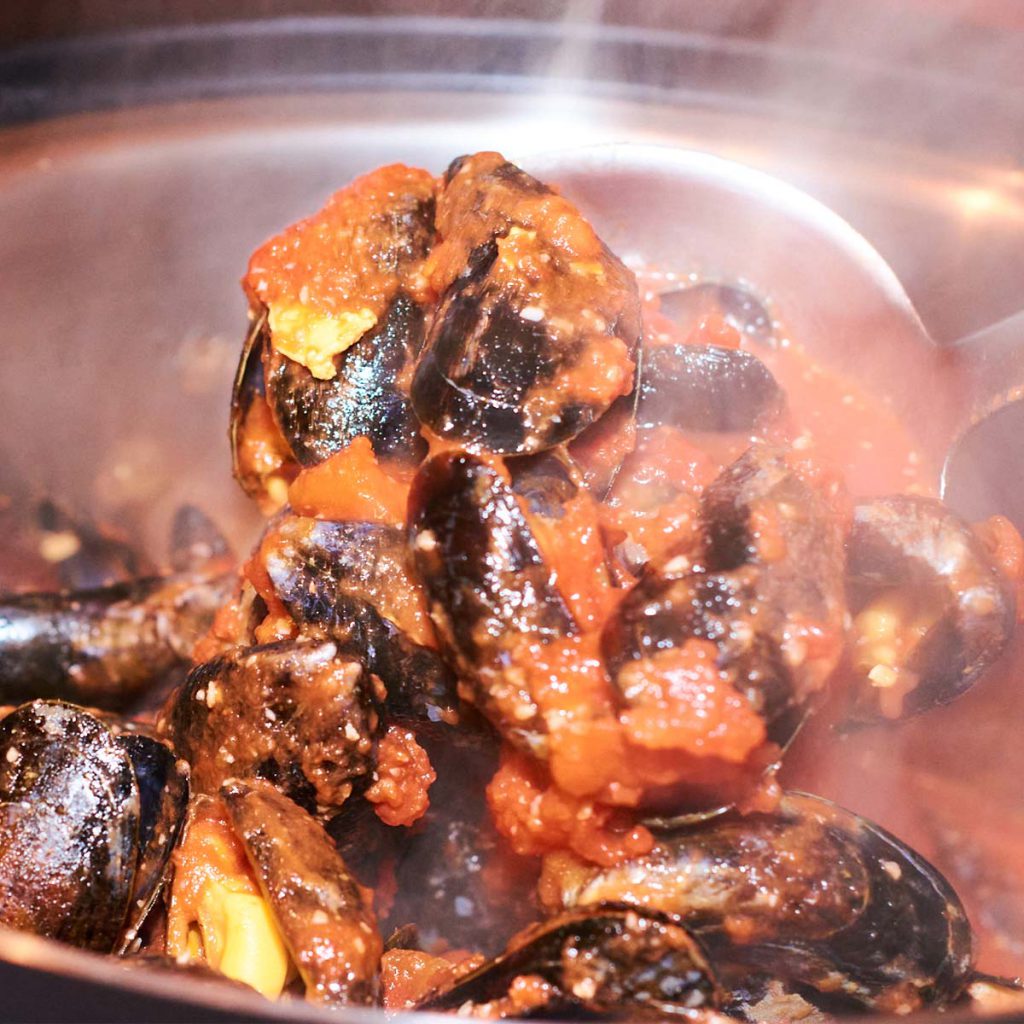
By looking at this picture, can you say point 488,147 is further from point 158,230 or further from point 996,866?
point 996,866

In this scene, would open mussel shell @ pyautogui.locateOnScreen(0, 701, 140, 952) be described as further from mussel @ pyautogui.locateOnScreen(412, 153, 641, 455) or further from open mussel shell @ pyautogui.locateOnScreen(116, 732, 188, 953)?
mussel @ pyautogui.locateOnScreen(412, 153, 641, 455)

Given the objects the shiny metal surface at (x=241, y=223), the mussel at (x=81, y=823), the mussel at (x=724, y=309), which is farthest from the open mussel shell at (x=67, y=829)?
the mussel at (x=724, y=309)

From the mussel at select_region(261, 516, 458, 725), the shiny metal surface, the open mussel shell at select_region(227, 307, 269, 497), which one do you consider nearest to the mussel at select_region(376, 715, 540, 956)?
the mussel at select_region(261, 516, 458, 725)

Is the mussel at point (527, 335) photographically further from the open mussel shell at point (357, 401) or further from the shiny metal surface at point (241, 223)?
the shiny metal surface at point (241, 223)

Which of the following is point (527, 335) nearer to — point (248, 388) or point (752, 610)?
point (752, 610)

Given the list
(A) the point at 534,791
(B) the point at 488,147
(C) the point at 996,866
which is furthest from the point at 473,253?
(C) the point at 996,866

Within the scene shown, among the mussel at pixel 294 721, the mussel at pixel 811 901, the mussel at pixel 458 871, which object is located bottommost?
the mussel at pixel 458 871
